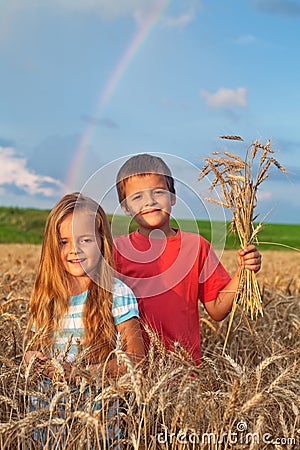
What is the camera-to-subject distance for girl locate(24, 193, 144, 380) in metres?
2.89

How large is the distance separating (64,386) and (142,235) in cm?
138

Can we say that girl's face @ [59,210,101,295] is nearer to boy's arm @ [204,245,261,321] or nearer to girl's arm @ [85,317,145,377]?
girl's arm @ [85,317,145,377]

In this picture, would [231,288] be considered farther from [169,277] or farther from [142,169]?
[142,169]

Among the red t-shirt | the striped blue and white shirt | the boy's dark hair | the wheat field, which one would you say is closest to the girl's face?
A: the striped blue and white shirt

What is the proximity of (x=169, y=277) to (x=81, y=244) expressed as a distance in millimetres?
603

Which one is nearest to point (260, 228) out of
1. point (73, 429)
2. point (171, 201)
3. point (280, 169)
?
point (280, 169)

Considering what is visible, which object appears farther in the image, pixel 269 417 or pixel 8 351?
pixel 8 351

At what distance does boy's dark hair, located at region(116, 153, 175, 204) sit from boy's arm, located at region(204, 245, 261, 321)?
1.71 ft

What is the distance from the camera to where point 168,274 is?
3.30m

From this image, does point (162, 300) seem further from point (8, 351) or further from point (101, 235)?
point (8, 351)

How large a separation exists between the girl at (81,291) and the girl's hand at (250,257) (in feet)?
1.91

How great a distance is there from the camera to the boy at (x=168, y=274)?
3213 millimetres

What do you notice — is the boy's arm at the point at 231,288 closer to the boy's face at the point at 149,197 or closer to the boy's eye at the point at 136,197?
the boy's face at the point at 149,197

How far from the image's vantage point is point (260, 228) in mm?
2830
